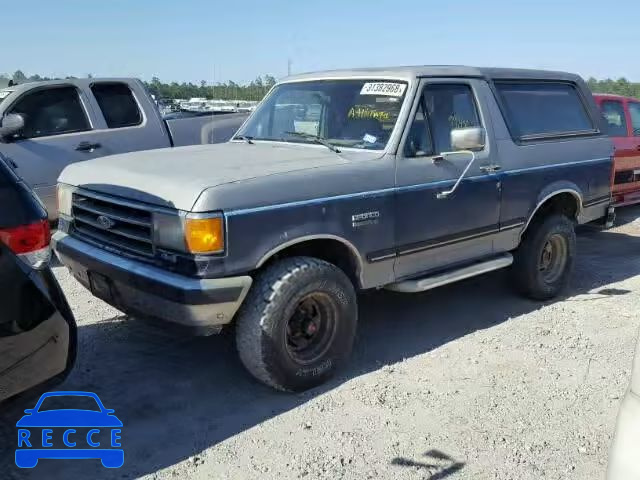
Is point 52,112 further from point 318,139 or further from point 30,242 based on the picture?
point 30,242

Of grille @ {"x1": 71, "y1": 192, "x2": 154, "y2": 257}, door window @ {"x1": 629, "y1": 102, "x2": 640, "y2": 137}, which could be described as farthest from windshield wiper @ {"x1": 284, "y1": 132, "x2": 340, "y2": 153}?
door window @ {"x1": 629, "y1": 102, "x2": 640, "y2": 137}

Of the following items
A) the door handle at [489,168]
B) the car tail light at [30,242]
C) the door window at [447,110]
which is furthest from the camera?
the door handle at [489,168]

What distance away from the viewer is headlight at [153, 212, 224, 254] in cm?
333

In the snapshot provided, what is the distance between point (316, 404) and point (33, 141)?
16.0ft

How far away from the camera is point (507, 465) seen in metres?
3.20

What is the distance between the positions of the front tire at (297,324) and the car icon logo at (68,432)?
841 millimetres

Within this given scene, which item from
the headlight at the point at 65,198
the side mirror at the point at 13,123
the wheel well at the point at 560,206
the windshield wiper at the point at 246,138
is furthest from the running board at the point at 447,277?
the side mirror at the point at 13,123

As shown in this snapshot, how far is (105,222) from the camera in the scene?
3.87 m

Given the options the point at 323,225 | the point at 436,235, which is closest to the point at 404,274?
the point at 436,235

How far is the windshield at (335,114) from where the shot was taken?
4.41 m

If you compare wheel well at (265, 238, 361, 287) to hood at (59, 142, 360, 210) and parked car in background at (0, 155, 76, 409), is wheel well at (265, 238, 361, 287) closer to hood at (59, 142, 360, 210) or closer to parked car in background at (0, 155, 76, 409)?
hood at (59, 142, 360, 210)

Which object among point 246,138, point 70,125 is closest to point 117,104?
point 70,125

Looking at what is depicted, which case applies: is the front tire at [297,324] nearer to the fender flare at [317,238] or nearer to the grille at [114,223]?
the fender flare at [317,238]

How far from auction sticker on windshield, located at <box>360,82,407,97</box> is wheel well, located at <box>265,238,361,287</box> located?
3.99ft
